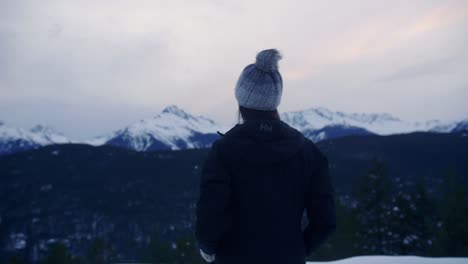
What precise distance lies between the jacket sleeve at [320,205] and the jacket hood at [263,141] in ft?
0.63

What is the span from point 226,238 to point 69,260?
25655 mm

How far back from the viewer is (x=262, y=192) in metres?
2.09

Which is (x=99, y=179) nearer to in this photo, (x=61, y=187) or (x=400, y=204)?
(x=61, y=187)

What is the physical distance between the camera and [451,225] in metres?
20.2

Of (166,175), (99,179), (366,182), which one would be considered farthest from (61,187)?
(366,182)

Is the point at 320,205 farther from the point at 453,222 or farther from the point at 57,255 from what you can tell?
the point at 57,255

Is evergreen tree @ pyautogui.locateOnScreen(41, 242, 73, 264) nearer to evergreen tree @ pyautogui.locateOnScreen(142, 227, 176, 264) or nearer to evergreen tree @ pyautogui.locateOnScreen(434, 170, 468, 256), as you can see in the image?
evergreen tree @ pyautogui.locateOnScreen(142, 227, 176, 264)

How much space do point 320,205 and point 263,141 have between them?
1.48 feet

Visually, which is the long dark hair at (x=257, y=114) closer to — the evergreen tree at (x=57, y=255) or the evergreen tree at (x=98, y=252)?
the evergreen tree at (x=98, y=252)

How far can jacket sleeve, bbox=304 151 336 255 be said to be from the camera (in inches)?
86.7

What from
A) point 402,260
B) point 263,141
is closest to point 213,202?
point 263,141

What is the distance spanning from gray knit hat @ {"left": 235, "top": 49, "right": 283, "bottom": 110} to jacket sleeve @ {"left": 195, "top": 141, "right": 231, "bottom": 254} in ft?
1.12

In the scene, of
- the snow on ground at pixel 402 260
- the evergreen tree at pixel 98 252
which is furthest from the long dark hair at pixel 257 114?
the evergreen tree at pixel 98 252

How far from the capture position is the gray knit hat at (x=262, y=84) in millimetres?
2262
